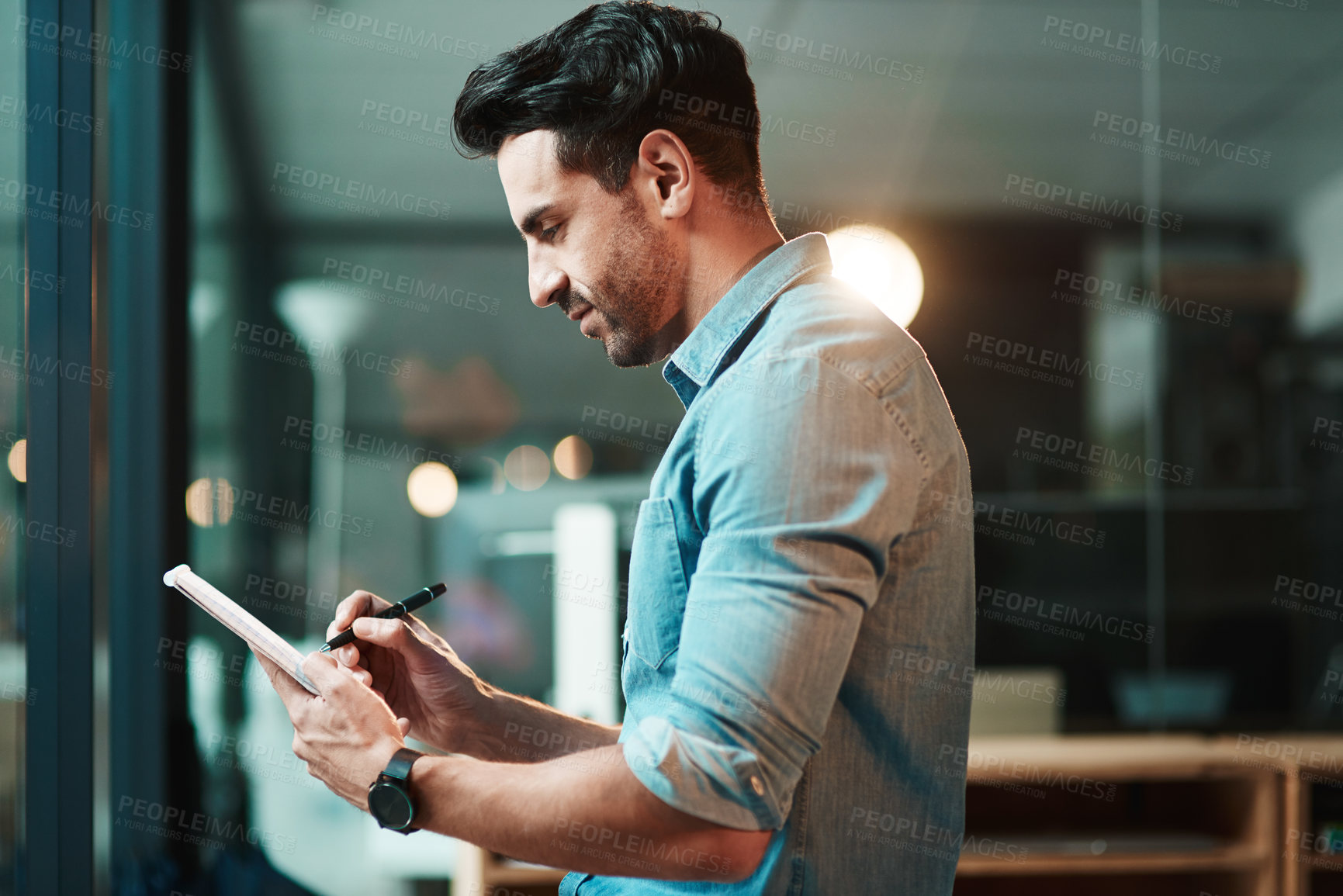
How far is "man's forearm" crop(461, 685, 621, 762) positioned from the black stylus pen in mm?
140

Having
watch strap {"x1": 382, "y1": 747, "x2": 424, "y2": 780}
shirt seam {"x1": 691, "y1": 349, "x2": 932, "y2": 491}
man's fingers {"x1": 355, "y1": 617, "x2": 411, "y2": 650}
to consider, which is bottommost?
watch strap {"x1": 382, "y1": 747, "x2": 424, "y2": 780}

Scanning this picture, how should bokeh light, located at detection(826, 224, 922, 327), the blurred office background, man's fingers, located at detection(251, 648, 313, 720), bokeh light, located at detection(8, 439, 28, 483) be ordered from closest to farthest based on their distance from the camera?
man's fingers, located at detection(251, 648, 313, 720) → bokeh light, located at detection(8, 439, 28, 483) → the blurred office background → bokeh light, located at detection(826, 224, 922, 327)

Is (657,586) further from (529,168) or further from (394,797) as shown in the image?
(529,168)

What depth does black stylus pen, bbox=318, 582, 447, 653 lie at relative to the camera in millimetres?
1080

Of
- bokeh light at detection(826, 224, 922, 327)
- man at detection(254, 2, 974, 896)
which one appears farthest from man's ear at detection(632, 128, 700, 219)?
bokeh light at detection(826, 224, 922, 327)

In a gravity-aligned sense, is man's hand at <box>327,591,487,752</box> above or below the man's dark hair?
below

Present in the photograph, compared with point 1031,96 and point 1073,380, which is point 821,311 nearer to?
point 1073,380

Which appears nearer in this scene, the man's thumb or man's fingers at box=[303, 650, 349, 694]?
man's fingers at box=[303, 650, 349, 694]

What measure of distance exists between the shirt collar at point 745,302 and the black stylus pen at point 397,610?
1.26 ft

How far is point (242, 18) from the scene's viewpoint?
2.62 m

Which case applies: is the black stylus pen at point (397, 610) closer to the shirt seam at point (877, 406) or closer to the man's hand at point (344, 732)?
the man's hand at point (344, 732)

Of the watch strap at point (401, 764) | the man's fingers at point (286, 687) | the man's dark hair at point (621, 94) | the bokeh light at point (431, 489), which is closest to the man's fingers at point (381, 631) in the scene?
the man's fingers at point (286, 687)

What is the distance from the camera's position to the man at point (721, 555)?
2.39 ft

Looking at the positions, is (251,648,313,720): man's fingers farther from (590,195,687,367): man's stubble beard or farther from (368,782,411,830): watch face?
(590,195,687,367): man's stubble beard
